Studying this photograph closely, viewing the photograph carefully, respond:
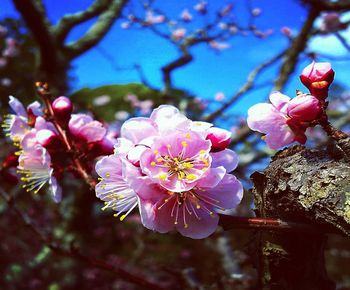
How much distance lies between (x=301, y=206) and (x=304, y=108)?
22 cm

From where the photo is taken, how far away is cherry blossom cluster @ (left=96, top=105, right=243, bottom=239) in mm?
864

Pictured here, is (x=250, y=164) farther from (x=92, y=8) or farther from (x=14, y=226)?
(x=14, y=226)

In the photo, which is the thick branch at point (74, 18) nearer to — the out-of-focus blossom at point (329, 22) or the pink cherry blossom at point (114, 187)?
the out-of-focus blossom at point (329, 22)

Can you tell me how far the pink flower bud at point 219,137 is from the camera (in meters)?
0.93

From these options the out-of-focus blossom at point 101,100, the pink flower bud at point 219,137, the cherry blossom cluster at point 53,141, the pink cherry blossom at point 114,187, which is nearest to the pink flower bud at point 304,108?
the pink flower bud at point 219,137

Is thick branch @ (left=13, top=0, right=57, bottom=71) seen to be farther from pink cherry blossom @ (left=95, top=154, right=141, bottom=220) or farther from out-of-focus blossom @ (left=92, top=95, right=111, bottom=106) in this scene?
out-of-focus blossom @ (left=92, top=95, right=111, bottom=106)

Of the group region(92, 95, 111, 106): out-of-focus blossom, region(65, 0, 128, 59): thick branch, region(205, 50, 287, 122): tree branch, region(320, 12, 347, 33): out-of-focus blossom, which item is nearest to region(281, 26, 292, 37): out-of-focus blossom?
region(320, 12, 347, 33): out-of-focus blossom

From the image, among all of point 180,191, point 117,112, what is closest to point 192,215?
point 180,191

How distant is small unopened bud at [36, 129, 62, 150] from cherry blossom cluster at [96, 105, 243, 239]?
1.23 ft

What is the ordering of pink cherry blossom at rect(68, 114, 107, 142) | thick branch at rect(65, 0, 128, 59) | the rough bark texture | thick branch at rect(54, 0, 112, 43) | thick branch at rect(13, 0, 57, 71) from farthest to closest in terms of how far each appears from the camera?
1. thick branch at rect(65, 0, 128, 59)
2. thick branch at rect(54, 0, 112, 43)
3. thick branch at rect(13, 0, 57, 71)
4. pink cherry blossom at rect(68, 114, 107, 142)
5. the rough bark texture

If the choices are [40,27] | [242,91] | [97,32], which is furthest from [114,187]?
[97,32]

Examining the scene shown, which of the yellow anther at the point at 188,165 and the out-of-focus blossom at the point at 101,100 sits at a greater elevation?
the out-of-focus blossom at the point at 101,100

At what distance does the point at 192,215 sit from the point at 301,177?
0.26 meters

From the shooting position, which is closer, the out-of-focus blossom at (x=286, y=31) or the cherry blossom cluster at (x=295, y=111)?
the cherry blossom cluster at (x=295, y=111)
